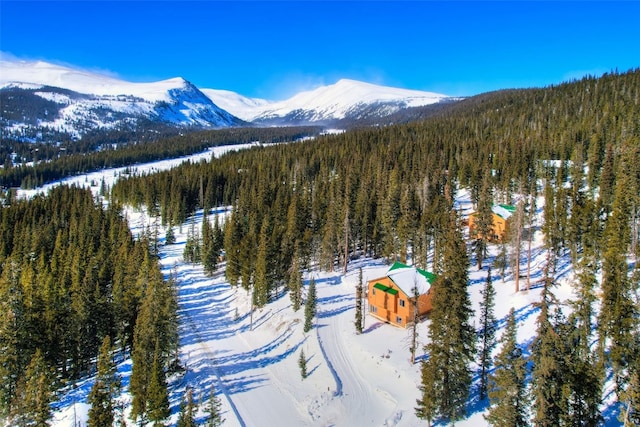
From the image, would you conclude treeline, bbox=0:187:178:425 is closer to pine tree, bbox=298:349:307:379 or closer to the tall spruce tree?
pine tree, bbox=298:349:307:379

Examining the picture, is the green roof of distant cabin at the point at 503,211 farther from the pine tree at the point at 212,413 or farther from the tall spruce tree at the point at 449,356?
the pine tree at the point at 212,413

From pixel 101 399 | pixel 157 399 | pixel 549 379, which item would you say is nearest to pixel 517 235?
pixel 549 379

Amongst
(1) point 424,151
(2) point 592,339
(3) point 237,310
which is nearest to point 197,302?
(3) point 237,310

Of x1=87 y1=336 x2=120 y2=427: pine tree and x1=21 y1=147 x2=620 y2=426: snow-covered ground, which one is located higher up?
x1=87 y1=336 x2=120 y2=427: pine tree

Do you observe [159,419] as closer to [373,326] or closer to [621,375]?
[373,326]

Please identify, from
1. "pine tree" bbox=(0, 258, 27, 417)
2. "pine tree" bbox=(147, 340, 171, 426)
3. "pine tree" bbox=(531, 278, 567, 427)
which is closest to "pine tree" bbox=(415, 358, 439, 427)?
"pine tree" bbox=(531, 278, 567, 427)

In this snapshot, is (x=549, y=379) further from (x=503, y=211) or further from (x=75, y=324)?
(x=503, y=211)
